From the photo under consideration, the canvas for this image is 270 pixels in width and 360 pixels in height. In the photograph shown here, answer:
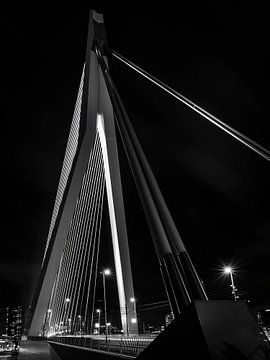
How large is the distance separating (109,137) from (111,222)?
4.03 m

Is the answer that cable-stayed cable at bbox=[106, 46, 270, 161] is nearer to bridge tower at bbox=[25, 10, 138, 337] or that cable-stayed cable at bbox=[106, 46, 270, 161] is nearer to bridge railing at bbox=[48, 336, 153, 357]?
bridge railing at bbox=[48, 336, 153, 357]

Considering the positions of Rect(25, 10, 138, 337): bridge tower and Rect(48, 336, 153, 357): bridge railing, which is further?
Rect(25, 10, 138, 337): bridge tower

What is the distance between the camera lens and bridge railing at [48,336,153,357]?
8.06m

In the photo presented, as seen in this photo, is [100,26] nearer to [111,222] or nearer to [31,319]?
[111,222]

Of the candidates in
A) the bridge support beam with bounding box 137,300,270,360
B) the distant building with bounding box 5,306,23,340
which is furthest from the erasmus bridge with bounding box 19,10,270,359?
the distant building with bounding box 5,306,23,340


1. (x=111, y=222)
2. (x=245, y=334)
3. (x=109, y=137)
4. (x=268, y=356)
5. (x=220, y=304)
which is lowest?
(x=268, y=356)

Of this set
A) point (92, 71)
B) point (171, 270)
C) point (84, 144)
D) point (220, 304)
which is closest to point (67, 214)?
point (84, 144)

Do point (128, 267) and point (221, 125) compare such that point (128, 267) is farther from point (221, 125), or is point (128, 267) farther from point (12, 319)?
point (12, 319)

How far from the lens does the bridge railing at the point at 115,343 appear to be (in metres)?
8.06

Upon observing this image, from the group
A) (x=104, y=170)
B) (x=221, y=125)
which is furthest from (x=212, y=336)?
(x=104, y=170)

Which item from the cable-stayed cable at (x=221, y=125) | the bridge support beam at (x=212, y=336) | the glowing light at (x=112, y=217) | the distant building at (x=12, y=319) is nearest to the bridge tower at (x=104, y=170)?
the glowing light at (x=112, y=217)

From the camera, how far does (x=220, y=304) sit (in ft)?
9.32

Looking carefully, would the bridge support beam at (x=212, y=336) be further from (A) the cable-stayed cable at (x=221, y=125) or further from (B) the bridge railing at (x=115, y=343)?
(B) the bridge railing at (x=115, y=343)

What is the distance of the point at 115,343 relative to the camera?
1166 centimetres
